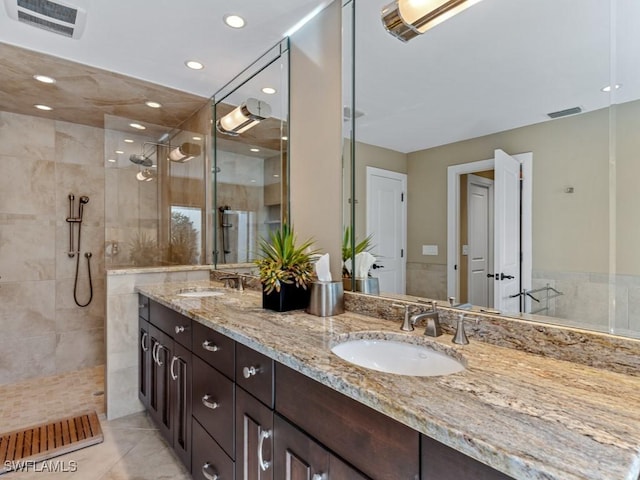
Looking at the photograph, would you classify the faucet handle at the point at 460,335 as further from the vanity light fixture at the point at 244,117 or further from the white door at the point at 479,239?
the vanity light fixture at the point at 244,117

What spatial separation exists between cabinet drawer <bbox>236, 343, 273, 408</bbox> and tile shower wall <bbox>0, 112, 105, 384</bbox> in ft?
9.65

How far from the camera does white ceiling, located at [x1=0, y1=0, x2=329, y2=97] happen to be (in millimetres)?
1747

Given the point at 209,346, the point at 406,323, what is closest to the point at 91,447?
the point at 209,346

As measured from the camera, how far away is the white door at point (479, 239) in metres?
1.23

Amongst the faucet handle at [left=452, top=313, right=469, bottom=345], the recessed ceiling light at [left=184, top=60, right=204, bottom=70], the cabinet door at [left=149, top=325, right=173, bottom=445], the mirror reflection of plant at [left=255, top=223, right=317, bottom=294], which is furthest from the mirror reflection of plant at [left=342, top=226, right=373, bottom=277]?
the recessed ceiling light at [left=184, top=60, right=204, bottom=70]

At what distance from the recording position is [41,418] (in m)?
2.34

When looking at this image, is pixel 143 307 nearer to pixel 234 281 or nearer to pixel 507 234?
pixel 234 281

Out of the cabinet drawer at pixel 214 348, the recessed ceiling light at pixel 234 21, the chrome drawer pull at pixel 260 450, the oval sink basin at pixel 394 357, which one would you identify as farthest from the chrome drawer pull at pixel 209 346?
the recessed ceiling light at pixel 234 21

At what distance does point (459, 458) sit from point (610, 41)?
1.17m

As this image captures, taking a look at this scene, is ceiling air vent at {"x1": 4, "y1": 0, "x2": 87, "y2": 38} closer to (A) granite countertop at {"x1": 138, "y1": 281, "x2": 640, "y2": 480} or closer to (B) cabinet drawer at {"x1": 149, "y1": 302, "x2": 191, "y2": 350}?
(B) cabinet drawer at {"x1": 149, "y1": 302, "x2": 191, "y2": 350}

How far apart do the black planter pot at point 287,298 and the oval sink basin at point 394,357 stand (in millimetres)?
444

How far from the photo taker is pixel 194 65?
7.66ft

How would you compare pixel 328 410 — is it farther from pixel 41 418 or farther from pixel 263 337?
pixel 41 418

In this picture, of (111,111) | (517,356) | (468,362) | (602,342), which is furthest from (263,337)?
(111,111)
